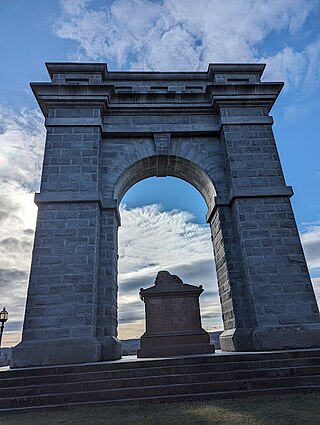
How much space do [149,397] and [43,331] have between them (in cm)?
359

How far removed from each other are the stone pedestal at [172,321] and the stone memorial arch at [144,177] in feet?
2.97

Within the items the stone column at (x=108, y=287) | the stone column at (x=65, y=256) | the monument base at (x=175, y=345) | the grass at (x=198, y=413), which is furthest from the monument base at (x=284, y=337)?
the stone column at (x=65, y=256)

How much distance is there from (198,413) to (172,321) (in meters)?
4.72

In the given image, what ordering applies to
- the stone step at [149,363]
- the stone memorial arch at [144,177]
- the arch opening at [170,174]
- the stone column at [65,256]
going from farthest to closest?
the arch opening at [170,174] < the stone memorial arch at [144,177] < the stone column at [65,256] < the stone step at [149,363]

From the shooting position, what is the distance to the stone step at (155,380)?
18.2ft

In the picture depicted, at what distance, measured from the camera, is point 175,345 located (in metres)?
8.72

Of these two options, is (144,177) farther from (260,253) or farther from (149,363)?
(149,363)

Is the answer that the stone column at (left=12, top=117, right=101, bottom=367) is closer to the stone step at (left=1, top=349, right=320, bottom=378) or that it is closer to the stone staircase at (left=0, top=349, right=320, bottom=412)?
the stone step at (left=1, top=349, right=320, bottom=378)

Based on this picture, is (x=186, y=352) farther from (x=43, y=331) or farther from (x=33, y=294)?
(x=33, y=294)

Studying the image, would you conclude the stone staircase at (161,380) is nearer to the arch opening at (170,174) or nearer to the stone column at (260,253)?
the stone column at (260,253)

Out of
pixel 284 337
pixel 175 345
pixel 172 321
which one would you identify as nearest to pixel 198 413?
pixel 284 337

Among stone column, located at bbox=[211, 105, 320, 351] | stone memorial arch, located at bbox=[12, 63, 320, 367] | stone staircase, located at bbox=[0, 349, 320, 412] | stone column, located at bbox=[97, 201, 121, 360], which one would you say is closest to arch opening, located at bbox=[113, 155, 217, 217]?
stone memorial arch, located at bbox=[12, 63, 320, 367]

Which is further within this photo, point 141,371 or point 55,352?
point 55,352

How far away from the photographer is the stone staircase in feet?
17.5
